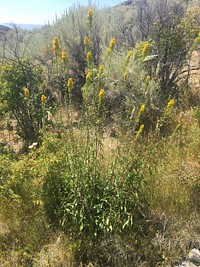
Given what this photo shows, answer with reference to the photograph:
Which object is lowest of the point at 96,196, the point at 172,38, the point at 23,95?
the point at 96,196

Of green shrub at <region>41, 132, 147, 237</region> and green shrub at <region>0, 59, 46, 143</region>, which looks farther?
green shrub at <region>0, 59, 46, 143</region>

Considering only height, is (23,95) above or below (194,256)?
above

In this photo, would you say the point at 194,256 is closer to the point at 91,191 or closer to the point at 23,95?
the point at 91,191

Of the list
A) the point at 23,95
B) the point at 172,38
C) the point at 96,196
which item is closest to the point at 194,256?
the point at 96,196

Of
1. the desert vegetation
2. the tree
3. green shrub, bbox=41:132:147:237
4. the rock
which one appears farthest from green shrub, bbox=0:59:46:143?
the rock

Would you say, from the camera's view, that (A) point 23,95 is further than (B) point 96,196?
Yes

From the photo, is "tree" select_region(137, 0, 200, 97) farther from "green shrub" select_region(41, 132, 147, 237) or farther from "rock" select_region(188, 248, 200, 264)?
"rock" select_region(188, 248, 200, 264)

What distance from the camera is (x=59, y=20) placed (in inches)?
320

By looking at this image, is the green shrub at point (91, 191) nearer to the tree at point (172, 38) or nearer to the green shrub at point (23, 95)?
the green shrub at point (23, 95)

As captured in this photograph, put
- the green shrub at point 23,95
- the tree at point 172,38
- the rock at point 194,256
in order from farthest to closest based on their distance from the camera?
the tree at point 172,38
the green shrub at point 23,95
the rock at point 194,256

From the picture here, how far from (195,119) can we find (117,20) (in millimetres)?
5904

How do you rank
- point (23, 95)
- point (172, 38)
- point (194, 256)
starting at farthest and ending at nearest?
point (172, 38) < point (23, 95) < point (194, 256)

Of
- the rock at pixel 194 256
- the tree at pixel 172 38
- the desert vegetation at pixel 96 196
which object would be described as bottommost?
the rock at pixel 194 256

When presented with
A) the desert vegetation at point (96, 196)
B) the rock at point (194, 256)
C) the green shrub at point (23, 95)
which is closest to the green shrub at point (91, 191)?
the desert vegetation at point (96, 196)
